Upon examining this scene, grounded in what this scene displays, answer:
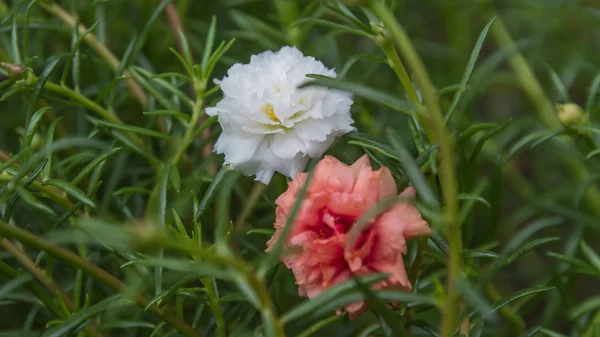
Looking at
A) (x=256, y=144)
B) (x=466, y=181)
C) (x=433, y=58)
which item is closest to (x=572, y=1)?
(x=433, y=58)

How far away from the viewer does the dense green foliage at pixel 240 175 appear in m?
0.43

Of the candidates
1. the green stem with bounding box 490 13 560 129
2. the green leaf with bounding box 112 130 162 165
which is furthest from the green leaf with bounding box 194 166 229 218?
the green stem with bounding box 490 13 560 129

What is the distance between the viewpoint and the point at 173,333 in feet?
1.81

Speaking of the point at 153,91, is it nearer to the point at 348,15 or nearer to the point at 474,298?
the point at 348,15

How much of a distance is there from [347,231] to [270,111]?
132 millimetres

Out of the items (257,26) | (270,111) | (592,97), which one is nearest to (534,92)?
(592,97)

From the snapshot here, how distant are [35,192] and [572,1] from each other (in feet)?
2.60

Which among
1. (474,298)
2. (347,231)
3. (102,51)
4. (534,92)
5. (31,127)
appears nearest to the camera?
(474,298)

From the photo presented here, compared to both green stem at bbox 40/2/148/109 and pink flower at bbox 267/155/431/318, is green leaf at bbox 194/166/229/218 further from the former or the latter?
green stem at bbox 40/2/148/109

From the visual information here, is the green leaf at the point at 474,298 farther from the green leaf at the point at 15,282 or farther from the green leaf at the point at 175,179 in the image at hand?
the green leaf at the point at 15,282

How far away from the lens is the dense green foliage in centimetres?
43

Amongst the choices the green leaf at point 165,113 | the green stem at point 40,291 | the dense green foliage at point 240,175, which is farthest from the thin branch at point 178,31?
the green stem at point 40,291

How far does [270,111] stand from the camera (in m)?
0.54

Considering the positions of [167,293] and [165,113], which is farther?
[165,113]
